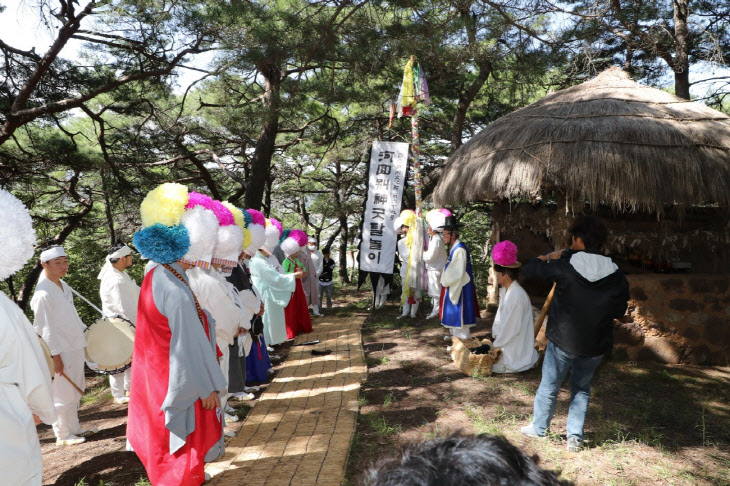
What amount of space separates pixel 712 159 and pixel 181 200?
5.82 metres

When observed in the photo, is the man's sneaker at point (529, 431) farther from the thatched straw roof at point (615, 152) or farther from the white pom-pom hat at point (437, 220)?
the white pom-pom hat at point (437, 220)

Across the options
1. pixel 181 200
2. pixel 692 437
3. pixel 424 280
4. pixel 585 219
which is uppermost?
pixel 181 200

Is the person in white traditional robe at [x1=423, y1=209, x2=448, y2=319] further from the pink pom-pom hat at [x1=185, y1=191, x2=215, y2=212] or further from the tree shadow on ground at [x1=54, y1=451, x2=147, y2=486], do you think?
the tree shadow on ground at [x1=54, y1=451, x2=147, y2=486]

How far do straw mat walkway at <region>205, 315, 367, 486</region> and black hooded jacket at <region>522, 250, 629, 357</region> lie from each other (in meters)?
1.91

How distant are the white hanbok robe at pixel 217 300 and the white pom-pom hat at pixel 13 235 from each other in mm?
1564

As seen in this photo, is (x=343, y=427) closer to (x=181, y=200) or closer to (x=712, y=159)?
(x=181, y=200)

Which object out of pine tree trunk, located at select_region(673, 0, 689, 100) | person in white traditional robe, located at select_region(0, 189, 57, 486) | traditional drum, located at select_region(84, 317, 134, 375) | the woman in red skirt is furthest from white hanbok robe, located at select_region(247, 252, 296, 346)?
pine tree trunk, located at select_region(673, 0, 689, 100)

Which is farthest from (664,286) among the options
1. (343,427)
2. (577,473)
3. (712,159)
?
(343,427)

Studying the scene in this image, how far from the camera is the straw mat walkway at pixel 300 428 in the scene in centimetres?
344

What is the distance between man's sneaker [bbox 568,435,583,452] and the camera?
3684mm

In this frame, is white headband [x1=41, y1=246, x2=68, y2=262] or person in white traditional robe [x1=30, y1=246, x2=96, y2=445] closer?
person in white traditional robe [x1=30, y1=246, x2=96, y2=445]

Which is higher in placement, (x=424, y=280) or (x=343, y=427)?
(x=424, y=280)

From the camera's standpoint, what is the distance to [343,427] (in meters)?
4.25

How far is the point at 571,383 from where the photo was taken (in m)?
3.72
